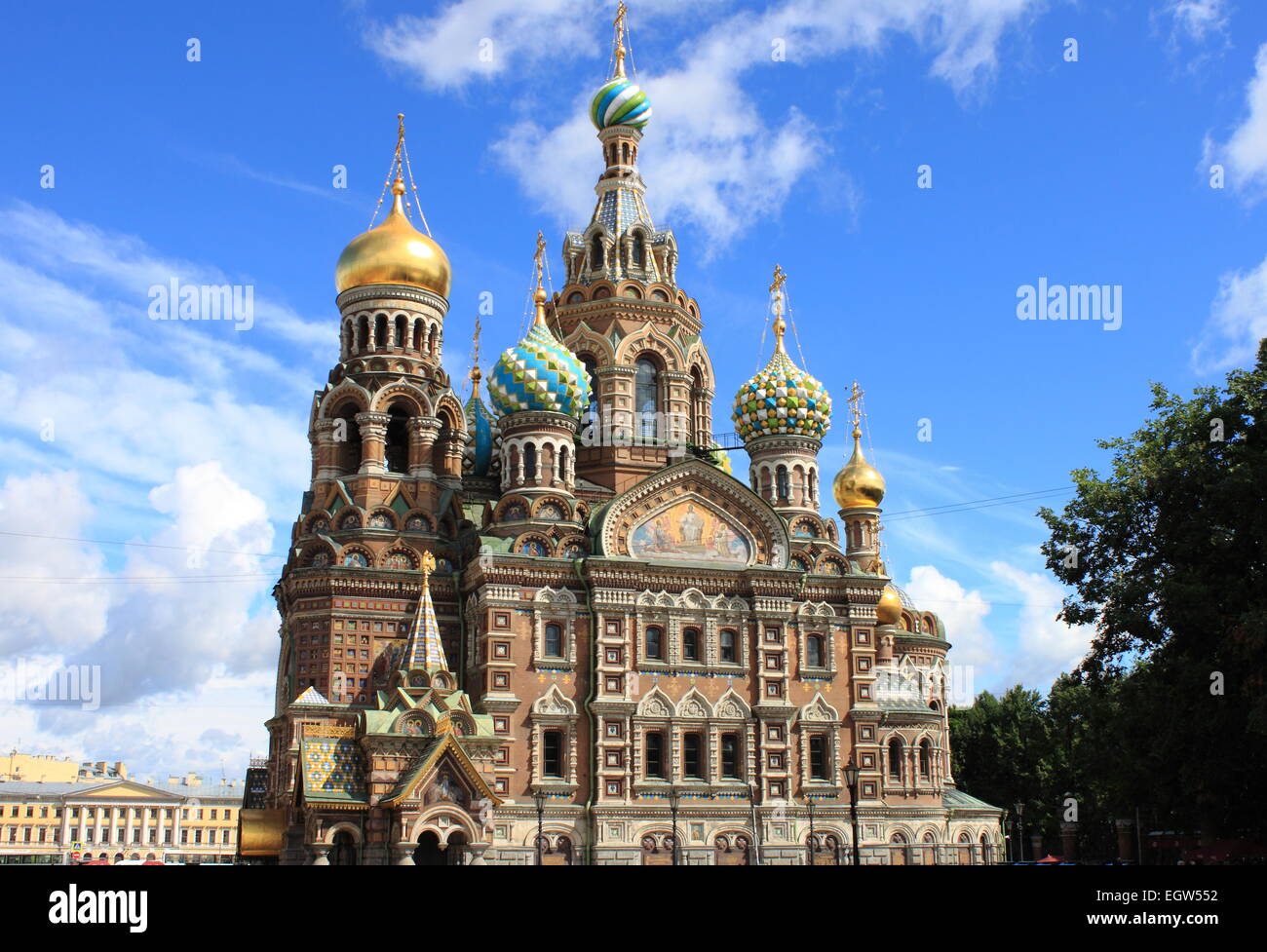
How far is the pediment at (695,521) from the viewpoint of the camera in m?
40.9

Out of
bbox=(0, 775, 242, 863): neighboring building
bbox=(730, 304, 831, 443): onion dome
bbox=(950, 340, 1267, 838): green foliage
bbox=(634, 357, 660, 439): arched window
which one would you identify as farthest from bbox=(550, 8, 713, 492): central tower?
bbox=(0, 775, 242, 863): neighboring building

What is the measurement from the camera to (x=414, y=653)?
124 ft

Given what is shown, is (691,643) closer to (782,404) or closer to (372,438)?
(782,404)

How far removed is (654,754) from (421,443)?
11.8 meters

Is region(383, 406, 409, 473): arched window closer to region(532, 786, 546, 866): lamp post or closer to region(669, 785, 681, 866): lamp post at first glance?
region(532, 786, 546, 866): lamp post

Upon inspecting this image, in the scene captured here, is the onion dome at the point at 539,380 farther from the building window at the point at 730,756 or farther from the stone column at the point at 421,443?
the building window at the point at 730,756

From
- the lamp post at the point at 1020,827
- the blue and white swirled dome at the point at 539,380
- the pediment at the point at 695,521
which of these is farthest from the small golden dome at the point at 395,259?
the lamp post at the point at 1020,827

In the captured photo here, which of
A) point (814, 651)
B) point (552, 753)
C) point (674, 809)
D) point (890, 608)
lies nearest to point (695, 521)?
point (814, 651)

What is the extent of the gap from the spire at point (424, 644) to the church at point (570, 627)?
0.26 ft

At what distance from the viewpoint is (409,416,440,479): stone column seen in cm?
4238

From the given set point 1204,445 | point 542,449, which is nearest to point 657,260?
point 542,449
